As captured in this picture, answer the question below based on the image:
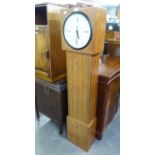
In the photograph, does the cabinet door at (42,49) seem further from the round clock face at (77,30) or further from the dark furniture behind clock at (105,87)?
the dark furniture behind clock at (105,87)

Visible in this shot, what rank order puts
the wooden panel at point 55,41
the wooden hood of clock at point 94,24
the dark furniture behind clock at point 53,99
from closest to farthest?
the wooden hood of clock at point 94,24 → the wooden panel at point 55,41 → the dark furniture behind clock at point 53,99

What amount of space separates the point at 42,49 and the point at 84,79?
0.60m

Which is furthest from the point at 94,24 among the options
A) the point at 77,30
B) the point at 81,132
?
the point at 81,132

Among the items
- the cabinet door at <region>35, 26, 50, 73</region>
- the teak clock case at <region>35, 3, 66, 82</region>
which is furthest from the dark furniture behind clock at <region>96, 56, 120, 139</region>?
the cabinet door at <region>35, 26, 50, 73</region>

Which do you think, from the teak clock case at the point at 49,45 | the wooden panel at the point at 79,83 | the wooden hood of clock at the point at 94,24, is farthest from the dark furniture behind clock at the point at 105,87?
the teak clock case at the point at 49,45

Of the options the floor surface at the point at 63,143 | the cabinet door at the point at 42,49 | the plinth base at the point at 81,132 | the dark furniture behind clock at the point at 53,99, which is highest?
the cabinet door at the point at 42,49

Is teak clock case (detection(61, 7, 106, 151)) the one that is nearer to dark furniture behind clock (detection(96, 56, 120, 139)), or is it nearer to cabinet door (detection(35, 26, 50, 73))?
dark furniture behind clock (detection(96, 56, 120, 139))

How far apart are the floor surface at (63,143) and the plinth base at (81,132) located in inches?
2.7

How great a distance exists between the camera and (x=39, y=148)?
171 cm

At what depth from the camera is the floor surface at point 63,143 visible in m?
1.67
